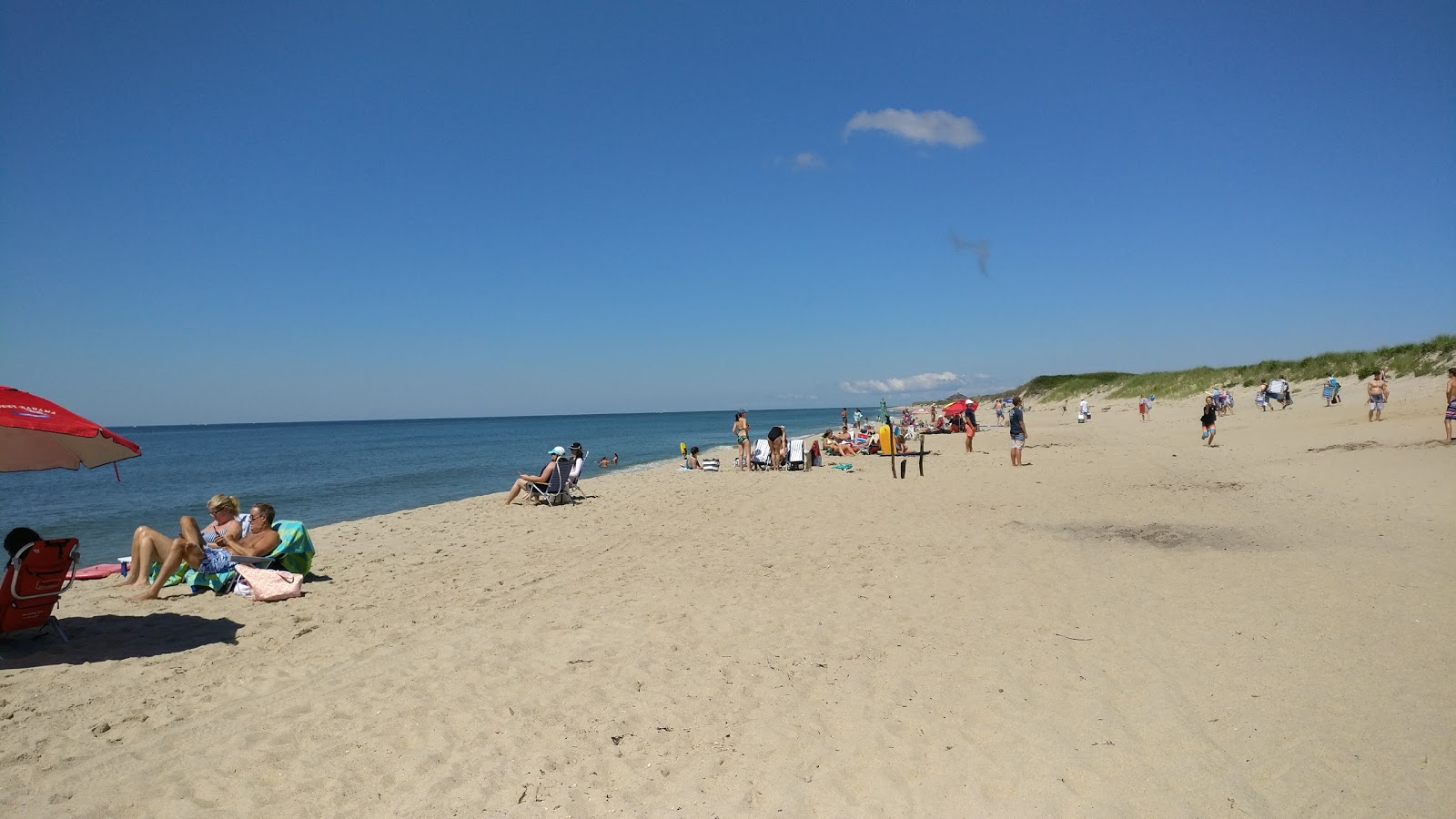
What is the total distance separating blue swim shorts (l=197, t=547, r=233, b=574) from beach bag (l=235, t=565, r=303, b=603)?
0.14 meters

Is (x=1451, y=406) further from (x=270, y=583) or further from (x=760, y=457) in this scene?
(x=270, y=583)

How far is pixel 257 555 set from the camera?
7.73 meters

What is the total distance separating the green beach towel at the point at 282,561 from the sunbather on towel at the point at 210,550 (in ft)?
0.22

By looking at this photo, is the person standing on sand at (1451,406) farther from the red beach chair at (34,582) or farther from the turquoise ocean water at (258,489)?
the red beach chair at (34,582)

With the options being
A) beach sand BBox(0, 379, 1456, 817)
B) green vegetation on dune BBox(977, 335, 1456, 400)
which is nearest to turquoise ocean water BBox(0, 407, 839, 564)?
beach sand BBox(0, 379, 1456, 817)

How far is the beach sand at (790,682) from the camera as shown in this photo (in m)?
3.64

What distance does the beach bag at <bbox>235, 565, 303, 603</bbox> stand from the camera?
722 centimetres

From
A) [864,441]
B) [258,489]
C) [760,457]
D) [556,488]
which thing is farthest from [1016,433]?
[258,489]

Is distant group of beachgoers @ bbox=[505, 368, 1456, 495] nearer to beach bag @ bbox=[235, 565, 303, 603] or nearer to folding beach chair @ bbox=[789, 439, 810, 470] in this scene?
folding beach chair @ bbox=[789, 439, 810, 470]

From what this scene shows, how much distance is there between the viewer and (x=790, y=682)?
16.4ft

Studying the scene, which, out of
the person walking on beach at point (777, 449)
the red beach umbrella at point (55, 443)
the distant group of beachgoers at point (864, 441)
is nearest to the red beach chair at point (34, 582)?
the red beach umbrella at point (55, 443)

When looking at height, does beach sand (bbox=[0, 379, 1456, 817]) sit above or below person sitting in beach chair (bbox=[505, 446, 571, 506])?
below

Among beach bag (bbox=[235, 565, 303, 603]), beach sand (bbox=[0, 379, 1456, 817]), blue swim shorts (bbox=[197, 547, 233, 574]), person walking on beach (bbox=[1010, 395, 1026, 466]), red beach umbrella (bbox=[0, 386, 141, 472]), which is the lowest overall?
beach sand (bbox=[0, 379, 1456, 817])

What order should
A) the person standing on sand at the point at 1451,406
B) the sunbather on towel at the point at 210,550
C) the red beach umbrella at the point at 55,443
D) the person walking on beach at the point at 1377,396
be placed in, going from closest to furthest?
the red beach umbrella at the point at 55,443
the sunbather on towel at the point at 210,550
the person standing on sand at the point at 1451,406
the person walking on beach at the point at 1377,396
